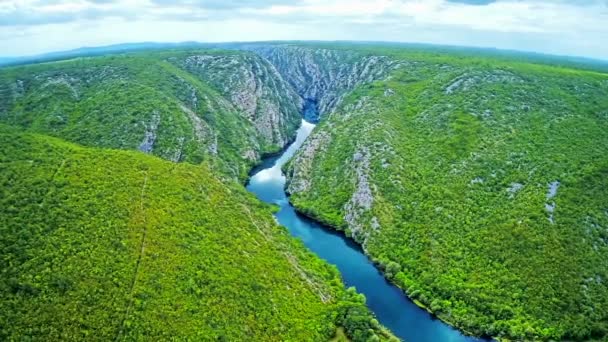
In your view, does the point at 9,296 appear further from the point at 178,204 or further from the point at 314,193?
the point at 314,193

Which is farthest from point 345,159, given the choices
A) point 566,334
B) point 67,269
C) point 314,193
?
point 67,269

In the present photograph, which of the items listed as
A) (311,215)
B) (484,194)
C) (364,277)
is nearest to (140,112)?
(311,215)

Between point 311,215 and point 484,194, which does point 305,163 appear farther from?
point 484,194

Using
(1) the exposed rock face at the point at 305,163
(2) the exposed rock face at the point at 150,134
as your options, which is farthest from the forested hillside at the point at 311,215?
(1) the exposed rock face at the point at 305,163

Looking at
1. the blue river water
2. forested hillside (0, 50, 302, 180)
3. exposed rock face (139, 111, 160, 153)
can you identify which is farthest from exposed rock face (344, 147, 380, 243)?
exposed rock face (139, 111, 160, 153)

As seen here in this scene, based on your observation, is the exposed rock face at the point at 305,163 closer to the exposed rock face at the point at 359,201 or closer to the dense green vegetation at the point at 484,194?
the dense green vegetation at the point at 484,194

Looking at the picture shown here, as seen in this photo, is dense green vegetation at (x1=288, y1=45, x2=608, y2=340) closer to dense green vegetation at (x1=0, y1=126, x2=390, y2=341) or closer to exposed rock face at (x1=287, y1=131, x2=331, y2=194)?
exposed rock face at (x1=287, y1=131, x2=331, y2=194)
